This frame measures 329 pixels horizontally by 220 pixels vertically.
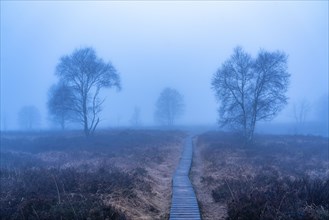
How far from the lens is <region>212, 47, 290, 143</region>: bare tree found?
39312 mm

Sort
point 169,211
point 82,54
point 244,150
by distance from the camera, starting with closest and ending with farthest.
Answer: point 169,211, point 244,150, point 82,54

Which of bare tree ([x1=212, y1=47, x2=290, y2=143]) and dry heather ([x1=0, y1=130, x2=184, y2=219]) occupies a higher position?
bare tree ([x1=212, y1=47, x2=290, y2=143])

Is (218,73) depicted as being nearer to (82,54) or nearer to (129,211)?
(82,54)

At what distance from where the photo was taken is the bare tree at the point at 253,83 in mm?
39312

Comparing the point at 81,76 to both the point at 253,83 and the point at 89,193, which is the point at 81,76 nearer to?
the point at 253,83

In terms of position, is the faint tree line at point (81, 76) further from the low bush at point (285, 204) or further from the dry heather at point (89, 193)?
the low bush at point (285, 204)

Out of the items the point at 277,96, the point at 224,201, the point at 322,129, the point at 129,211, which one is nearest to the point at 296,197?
Result: the point at 224,201

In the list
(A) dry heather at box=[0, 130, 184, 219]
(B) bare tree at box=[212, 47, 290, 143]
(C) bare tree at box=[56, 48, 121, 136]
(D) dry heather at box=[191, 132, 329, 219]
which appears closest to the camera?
(D) dry heather at box=[191, 132, 329, 219]

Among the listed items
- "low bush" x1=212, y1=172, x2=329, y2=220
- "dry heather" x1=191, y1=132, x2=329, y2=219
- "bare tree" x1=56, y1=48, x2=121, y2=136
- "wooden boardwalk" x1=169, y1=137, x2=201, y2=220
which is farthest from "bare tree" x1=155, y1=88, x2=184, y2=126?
"low bush" x1=212, y1=172, x2=329, y2=220

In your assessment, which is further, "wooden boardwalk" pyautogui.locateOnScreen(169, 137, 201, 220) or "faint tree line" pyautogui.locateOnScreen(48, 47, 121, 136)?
"faint tree line" pyautogui.locateOnScreen(48, 47, 121, 136)

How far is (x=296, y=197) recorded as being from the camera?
12922mm

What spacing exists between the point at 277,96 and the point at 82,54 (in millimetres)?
25655

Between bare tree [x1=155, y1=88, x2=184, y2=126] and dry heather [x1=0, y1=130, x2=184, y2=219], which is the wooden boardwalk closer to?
dry heather [x1=0, y1=130, x2=184, y2=219]

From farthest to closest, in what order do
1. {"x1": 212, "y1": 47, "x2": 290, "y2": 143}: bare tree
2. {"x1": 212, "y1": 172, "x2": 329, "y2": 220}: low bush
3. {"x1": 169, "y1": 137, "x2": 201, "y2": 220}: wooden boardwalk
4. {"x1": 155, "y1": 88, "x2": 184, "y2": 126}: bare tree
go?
{"x1": 155, "y1": 88, "x2": 184, "y2": 126}: bare tree
{"x1": 212, "y1": 47, "x2": 290, "y2": 143}: bare tree
{"x1": 169, "y1": 137, "x2": 201, "y2": 220}: wooden boardwalk
{"x1": 212, "y1": 172, "x2": 329, "y2": 220}: low bush
